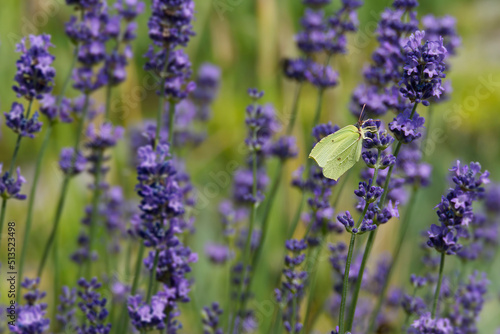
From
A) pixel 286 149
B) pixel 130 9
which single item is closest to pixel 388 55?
pixel 286 149

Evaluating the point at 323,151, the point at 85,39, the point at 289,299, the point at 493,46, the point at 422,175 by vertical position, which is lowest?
the point at 289,299

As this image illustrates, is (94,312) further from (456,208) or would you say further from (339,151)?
(456,208)

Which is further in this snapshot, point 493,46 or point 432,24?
point 493,46

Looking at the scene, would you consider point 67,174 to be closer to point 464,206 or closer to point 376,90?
point 376,90

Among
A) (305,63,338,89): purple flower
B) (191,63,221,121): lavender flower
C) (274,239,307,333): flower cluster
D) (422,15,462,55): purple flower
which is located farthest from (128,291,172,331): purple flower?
(191,63,221,121): lavender flower

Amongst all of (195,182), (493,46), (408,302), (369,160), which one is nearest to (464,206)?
(369,160)

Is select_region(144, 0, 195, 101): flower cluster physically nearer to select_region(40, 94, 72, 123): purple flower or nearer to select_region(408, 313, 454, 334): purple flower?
select_region(40, 94, 72, 123): purple flower

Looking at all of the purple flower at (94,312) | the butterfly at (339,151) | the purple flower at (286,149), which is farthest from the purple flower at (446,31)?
the purple flower at (94,312)
